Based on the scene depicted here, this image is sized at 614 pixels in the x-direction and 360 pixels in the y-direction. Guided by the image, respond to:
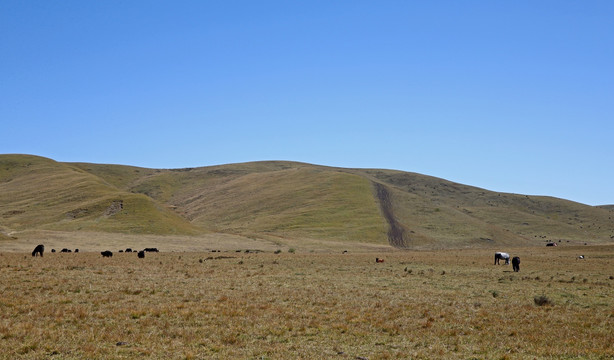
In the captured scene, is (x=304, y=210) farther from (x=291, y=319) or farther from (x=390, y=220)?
(x=291, y=319)

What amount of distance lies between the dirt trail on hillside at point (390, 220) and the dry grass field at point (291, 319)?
252 feet

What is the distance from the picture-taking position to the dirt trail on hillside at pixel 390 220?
353 ft

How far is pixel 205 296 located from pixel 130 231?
7893 cm

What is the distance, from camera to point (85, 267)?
118 ft

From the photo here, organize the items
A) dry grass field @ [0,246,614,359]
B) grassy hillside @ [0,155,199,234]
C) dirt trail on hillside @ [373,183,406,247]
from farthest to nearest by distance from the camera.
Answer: dirt trail on hillside @ [373,183,406,247]
grassy hillside @ [0,155,199,234]
dry grass field @ [0,246,614,359]

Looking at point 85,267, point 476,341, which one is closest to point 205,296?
point 476,341

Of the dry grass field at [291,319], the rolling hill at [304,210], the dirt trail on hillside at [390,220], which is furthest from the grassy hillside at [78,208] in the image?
the dry grass field at [291,319]

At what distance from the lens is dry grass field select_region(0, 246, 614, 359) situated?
13.4 meters

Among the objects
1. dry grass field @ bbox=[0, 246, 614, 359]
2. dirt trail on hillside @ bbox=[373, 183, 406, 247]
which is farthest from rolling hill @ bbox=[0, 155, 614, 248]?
dry grass field @ bbox=[0, 246, 614, 359]

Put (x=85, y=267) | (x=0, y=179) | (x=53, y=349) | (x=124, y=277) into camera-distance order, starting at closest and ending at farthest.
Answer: (x=53, y=349), (x=124, y=277), (x=85, y=267), (x=0, y=179)

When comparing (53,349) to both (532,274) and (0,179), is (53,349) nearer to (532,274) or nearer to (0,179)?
(532,274)

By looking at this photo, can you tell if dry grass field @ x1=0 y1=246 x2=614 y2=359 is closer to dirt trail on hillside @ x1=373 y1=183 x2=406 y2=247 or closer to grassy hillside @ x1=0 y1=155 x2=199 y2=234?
grassy hillside @ x1=0 y1=155 x2=199 y2=234

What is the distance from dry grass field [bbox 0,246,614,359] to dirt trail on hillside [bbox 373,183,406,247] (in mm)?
76935

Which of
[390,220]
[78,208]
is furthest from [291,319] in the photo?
[390,220]
